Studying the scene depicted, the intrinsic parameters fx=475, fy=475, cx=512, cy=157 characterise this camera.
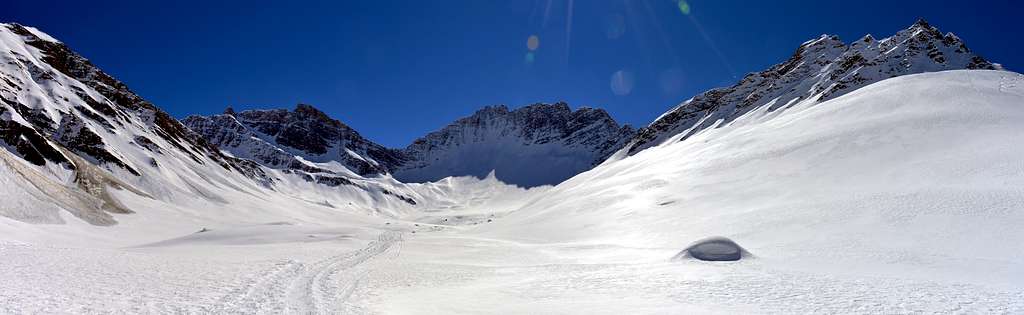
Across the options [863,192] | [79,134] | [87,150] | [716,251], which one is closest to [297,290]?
[716,251]

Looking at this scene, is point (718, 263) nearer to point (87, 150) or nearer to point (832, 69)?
point (87, 150)

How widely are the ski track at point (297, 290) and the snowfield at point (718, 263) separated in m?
0.12

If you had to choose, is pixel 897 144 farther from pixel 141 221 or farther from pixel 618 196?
pixel 141 221

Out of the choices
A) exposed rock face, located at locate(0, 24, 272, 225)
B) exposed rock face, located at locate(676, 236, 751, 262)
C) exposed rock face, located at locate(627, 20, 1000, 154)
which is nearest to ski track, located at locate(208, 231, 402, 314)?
exposed rock face, located at locate(676, 236, 751, 262)

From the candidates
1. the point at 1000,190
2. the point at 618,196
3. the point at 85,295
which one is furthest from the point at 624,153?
the point at 85,295

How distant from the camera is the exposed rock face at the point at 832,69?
115 meters

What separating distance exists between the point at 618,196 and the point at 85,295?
1863 inches

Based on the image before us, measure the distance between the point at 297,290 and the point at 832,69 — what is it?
154873 millimetres

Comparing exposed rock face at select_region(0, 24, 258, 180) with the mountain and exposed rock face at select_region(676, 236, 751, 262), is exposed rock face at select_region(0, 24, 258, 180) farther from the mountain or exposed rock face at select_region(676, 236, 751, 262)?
exposed rock face at select_region(676, 236, 751, 262)

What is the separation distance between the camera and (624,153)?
617 feet

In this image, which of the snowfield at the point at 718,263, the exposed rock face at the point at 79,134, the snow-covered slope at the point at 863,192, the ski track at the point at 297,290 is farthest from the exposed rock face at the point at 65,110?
the snow-covered slope at the point at 863,192

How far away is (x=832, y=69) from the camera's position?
13400cm

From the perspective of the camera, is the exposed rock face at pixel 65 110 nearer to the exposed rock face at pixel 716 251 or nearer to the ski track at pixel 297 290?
the ski track at pixel 297 290

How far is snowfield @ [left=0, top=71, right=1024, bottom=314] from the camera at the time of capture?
14.7 metres
